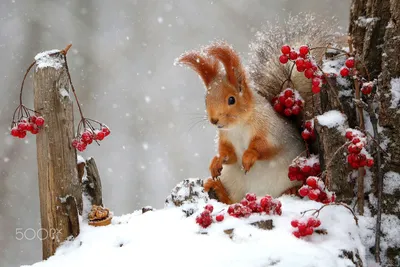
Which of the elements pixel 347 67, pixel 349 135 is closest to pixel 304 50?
pixel 347 67

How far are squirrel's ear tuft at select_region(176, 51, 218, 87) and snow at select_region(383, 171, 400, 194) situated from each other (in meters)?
0.70

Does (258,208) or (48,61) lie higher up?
(48,61)

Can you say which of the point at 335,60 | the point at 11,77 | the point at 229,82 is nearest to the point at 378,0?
the point at 335,60

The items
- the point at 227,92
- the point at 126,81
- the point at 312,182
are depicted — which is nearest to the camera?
the point at 312,182

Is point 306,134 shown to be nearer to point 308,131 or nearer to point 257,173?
point 308,131

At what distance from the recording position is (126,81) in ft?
17.4

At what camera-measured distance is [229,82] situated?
179cm

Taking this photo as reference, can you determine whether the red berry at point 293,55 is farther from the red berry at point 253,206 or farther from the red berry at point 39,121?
the red berry at point 39,121

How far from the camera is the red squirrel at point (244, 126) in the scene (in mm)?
1778

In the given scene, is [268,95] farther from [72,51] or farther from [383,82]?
[72,51]

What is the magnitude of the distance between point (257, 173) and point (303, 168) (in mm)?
243

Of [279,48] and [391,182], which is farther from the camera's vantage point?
[279,48]

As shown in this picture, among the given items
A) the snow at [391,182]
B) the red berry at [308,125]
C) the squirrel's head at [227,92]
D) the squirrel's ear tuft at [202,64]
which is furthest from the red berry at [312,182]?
the squirrel's ear tuft at [202,64]

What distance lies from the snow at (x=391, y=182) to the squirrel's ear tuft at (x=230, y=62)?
1.91ft
